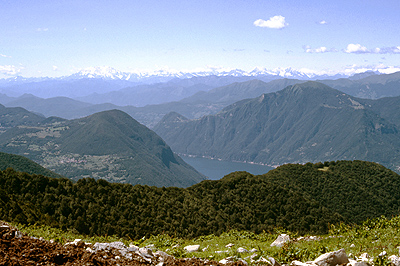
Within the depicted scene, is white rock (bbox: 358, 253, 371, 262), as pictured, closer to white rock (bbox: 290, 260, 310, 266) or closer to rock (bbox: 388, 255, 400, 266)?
rock (bbox: 388, 255, 400, 266)

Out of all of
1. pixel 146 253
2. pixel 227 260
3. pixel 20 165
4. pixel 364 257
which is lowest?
pixel 20 165

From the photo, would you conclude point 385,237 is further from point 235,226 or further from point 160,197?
point 160,197

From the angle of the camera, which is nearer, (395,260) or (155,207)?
(395,260)

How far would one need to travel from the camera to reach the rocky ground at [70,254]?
38.9 feet

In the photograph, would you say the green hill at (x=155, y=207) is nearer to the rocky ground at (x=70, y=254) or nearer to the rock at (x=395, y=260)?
the rocky ground at (x=70, y=254)

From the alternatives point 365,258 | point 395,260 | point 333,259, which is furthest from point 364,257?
point 333,259

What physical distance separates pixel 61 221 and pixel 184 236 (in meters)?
12.0

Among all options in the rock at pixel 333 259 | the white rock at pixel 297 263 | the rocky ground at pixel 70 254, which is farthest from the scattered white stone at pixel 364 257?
the rocky ground at pixel 70 254

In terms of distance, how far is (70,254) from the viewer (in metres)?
12.6

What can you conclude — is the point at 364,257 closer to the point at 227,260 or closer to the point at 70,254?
the point at 227,260

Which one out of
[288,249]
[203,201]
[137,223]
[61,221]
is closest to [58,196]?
[61,221]

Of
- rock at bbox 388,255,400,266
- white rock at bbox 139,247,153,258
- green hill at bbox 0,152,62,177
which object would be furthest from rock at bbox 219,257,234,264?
green hill at bbox 0,152,62,177

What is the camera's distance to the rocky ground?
38.9ft

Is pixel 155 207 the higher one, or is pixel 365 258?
pixel 365 258
